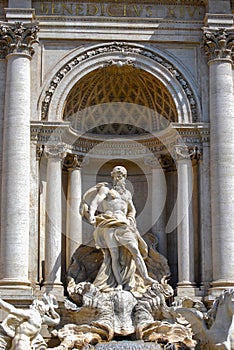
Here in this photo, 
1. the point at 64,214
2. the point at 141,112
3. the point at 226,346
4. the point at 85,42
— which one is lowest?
the point at 226,346

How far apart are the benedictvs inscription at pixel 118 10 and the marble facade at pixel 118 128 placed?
0.03m

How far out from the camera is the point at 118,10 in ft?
81.9

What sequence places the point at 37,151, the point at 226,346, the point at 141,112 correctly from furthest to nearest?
the point at 141,112 < the point at 37,151 < the point at 226,346

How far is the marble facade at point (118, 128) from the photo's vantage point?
75.8 feet

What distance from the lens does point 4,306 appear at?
771 inches

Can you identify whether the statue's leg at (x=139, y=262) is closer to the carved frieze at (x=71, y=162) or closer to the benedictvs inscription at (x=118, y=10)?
the carved frieze at (x=71, y=162)

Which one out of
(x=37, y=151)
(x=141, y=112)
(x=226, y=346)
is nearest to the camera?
(x=226, y=346)

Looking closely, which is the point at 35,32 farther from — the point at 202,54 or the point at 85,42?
the point at 202,54

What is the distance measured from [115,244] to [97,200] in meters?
1.38

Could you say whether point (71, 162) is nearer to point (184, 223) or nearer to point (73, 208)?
point (73, 208)

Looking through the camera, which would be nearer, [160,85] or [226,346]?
[226,346]

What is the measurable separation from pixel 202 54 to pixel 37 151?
5778 mm

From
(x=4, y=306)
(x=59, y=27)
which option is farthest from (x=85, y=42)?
(x=4, y=306)

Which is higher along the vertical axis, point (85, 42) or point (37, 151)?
point (85, 42)
